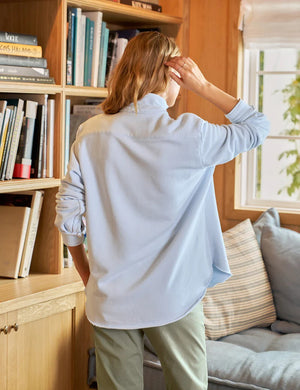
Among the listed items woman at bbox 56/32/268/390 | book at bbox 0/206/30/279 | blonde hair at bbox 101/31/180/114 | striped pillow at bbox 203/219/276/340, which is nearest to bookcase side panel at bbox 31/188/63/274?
book at bbox 0/206/30/279

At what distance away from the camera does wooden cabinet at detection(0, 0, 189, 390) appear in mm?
2275

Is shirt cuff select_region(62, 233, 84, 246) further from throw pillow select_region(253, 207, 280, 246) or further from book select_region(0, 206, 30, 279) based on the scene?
A: throw pillow select_region(253, 207, 280, 246)

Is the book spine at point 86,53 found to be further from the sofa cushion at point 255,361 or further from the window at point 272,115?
the sofa cushion at point 255,361

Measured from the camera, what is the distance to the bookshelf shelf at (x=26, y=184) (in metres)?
2.29

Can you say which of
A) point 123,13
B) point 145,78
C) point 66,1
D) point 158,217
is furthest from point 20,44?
point 158,217

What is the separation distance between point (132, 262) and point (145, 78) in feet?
1.63

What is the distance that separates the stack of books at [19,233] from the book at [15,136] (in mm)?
186

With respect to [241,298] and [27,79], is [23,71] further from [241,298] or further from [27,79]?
[241,298]

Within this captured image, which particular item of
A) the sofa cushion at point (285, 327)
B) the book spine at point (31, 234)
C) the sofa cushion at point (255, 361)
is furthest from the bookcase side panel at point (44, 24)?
the sofa cushion at point (285, 327)

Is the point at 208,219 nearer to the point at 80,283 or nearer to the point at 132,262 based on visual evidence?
the point at 132,262

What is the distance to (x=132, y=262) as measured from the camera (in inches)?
66.8

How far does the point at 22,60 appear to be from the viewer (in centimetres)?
236

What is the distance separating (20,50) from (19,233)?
2.31ft

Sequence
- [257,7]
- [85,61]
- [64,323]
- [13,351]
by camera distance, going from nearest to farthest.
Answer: [13,351] → [64,323] → [85,61] → [257,7]
